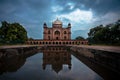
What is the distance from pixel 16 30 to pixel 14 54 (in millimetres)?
27852

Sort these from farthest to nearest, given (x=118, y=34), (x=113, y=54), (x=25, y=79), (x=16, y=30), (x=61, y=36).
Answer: (x=61, y=36) → (x=16, y=30) → (x=118, y=34) → (x=113, y=54) → (x=25, y=79)

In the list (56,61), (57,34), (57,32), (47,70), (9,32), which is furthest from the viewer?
(57,32)

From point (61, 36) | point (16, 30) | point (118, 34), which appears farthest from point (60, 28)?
point (118, 34)

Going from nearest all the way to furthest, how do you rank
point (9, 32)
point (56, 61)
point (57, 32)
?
1. point (56, 61)
2. point (9, 32)
3. point (57, 32)

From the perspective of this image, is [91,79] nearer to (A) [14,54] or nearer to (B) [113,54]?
(B) [113,54]

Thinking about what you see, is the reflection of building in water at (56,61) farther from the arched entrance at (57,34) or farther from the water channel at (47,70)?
the arched entrance at (57,34)

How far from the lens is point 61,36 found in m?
72.0

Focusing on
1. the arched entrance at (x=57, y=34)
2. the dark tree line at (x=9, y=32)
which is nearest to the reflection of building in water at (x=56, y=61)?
the dark tree line at (x=9, y=32)

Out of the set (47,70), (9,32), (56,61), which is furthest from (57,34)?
(47,70)

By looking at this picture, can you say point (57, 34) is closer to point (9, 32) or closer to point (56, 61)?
point (9, 32)

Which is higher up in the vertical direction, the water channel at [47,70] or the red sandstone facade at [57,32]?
the red sandstone facade at [57,32]

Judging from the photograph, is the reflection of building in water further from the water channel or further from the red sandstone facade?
the red sandstone facade

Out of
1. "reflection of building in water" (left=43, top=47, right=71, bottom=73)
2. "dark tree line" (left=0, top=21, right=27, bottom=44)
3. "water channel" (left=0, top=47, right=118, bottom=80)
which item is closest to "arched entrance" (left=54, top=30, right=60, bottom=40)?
"dark tree line" (left=0, top=21, right=27, bottom=44)

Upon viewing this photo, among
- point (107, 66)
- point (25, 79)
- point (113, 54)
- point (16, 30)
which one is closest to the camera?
point (25, 79)
